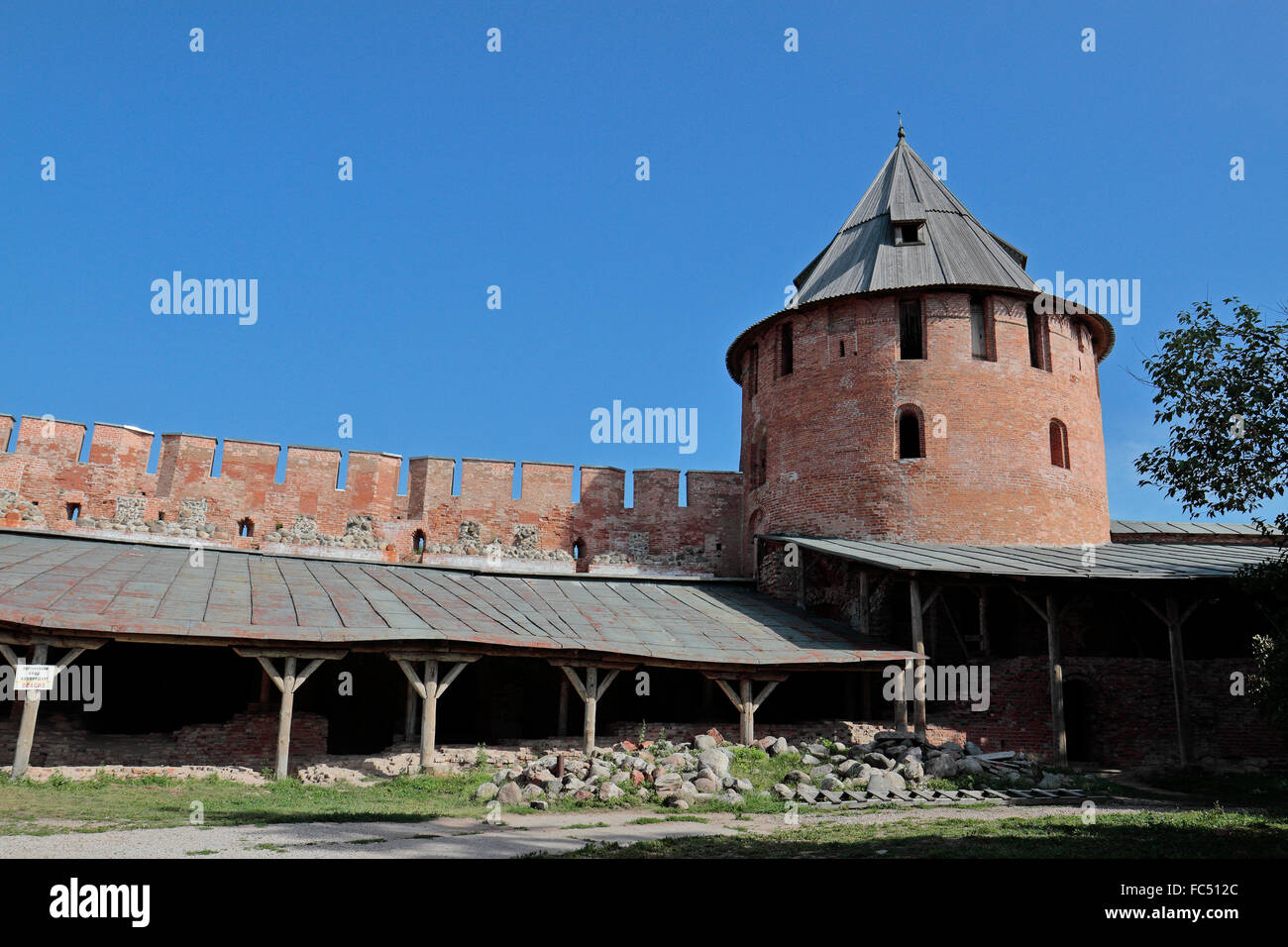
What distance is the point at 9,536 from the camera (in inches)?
733

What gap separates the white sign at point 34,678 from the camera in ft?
40.5

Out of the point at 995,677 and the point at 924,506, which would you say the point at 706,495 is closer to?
the point at 924,506

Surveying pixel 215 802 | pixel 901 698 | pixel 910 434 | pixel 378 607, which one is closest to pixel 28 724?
pixel 215 802

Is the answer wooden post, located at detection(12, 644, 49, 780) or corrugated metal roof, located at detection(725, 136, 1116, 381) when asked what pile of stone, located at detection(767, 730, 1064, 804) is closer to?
wooden post, located at detection(12, 644, 49, 780)

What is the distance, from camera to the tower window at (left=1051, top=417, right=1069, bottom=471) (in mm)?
22500

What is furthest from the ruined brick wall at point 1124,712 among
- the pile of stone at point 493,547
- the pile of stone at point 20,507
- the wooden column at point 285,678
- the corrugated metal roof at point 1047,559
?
the pile of stone at point 20,507

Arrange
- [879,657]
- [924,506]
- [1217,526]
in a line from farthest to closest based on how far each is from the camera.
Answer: [1217,526]
[924,506]
[879,657]

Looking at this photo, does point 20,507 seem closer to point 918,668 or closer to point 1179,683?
point 918,668

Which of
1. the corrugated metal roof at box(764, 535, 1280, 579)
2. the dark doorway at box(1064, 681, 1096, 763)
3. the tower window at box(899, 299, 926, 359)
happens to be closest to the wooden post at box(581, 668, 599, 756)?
the corrugated metal roof at box(764, 535, 1280, 579)

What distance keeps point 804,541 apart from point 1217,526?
48.5ft

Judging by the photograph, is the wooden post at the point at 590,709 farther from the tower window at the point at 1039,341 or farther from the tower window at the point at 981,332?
the tower window at the point at 1039,341

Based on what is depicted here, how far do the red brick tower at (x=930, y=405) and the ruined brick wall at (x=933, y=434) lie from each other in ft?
0.10

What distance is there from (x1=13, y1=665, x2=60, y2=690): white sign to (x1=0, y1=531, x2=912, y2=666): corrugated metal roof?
507 millimetres
